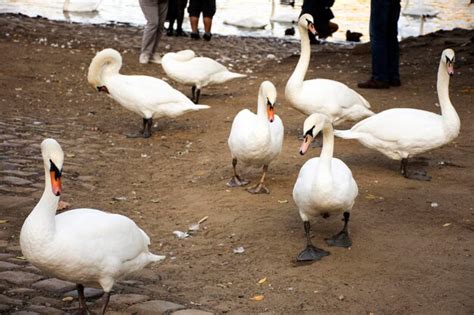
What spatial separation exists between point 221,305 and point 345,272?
3.13 feet

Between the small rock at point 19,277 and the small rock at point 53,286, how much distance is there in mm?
50

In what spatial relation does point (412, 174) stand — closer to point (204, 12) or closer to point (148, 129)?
point (148, 129)

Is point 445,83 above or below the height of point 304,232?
above

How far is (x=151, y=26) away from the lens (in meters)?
14.0

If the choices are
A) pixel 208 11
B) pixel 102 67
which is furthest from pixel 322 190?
pixel 208 11

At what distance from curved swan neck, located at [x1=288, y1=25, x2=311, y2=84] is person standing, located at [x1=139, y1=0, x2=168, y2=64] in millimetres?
4291

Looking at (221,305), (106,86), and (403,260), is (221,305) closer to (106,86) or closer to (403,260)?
(403,260)

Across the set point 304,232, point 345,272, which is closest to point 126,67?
point 304,232

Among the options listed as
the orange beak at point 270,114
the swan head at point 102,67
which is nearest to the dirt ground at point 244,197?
the swan head at point 102,67

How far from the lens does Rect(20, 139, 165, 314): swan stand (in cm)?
466

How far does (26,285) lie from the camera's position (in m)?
5.41

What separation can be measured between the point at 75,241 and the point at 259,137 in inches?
121

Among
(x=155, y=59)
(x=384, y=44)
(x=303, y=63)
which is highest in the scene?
Result: (x=303, y=63)

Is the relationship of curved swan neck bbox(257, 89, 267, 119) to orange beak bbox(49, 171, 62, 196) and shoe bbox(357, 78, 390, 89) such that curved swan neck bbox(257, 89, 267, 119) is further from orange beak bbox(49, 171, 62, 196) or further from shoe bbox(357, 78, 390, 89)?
shoe bbox(357, 78, 390, 89)
